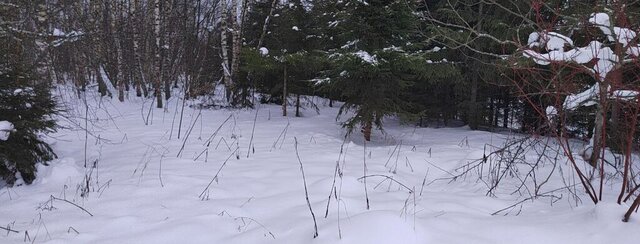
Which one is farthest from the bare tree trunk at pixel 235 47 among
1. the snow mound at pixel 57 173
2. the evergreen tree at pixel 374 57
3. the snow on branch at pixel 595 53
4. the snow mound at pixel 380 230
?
the snow mound at pixel 380 230

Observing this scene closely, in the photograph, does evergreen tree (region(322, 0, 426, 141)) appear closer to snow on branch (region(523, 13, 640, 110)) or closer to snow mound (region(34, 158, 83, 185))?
snow on branch (region(523, 13, 640, 110))

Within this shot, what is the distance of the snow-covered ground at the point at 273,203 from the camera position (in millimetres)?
2678

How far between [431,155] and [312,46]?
7.89 meters

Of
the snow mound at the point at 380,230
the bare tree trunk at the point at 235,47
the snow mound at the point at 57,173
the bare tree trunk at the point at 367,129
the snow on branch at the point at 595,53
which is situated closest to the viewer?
the snow mound at the point at 380,230

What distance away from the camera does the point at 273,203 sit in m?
3.49

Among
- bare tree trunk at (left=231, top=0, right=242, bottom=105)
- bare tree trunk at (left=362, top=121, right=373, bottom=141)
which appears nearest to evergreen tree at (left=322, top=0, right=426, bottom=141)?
bare tree trunk at (left=362, top=121, right=373, bottom=141)

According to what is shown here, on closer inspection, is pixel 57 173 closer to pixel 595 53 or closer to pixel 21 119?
pixel 21 119

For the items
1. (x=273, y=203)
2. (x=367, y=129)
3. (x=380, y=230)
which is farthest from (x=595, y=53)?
(x=367, y=129)

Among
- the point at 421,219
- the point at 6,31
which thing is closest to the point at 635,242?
the point at 421,219

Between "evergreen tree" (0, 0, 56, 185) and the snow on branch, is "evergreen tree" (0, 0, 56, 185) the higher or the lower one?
the lower one

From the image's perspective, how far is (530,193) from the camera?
3.90 meters

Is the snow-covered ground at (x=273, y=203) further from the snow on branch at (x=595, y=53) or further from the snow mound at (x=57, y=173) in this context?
the snow on branch at (x=595, y=53)

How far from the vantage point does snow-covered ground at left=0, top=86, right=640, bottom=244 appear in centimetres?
268

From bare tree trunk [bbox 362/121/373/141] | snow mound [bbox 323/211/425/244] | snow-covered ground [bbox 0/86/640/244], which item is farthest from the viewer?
bare tree trunk [bbox 362/121/373/141]
